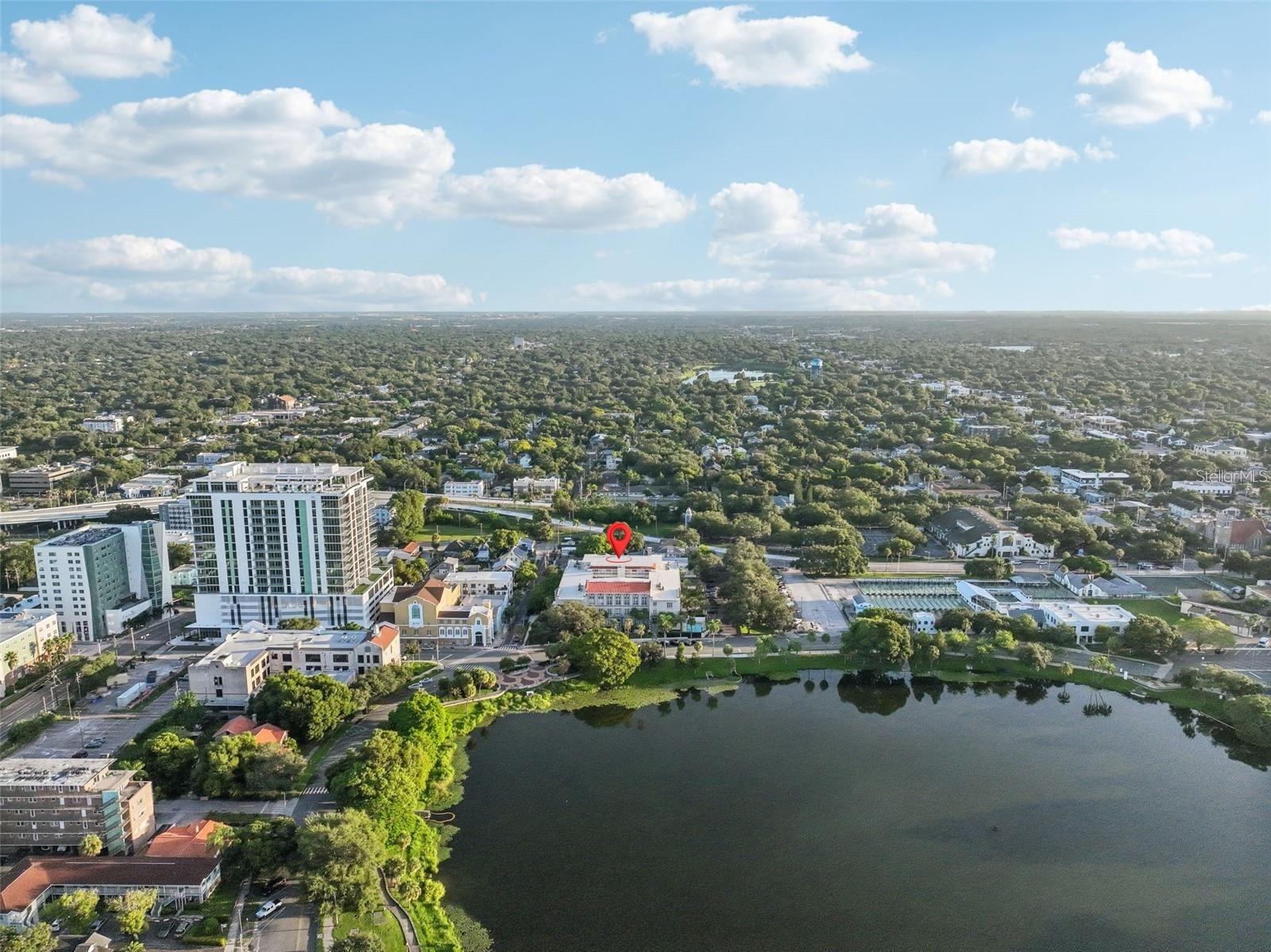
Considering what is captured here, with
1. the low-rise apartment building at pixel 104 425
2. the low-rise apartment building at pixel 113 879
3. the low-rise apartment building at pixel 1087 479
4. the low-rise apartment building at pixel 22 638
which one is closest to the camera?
the low-rise apartment building at pixel 113 879

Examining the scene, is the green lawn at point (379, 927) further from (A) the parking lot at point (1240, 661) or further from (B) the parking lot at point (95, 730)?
(A) the parking lot at point (1240, 661)

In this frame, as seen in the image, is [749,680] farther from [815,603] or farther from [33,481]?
[33,481]

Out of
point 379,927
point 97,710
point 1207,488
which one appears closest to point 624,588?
point 379,927

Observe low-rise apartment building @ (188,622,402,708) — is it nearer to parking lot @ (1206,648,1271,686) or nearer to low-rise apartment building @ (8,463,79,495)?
parking lot @ (1206,648,1271,686)

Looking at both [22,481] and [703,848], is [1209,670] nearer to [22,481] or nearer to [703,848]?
[703,848]

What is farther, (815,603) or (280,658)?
(815,603)

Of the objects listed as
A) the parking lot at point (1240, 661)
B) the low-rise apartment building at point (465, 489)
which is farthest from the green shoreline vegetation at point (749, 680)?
the low-rise apartment building at point (465, 489)

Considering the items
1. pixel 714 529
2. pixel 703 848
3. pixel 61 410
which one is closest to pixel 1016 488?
pixel 714 529
